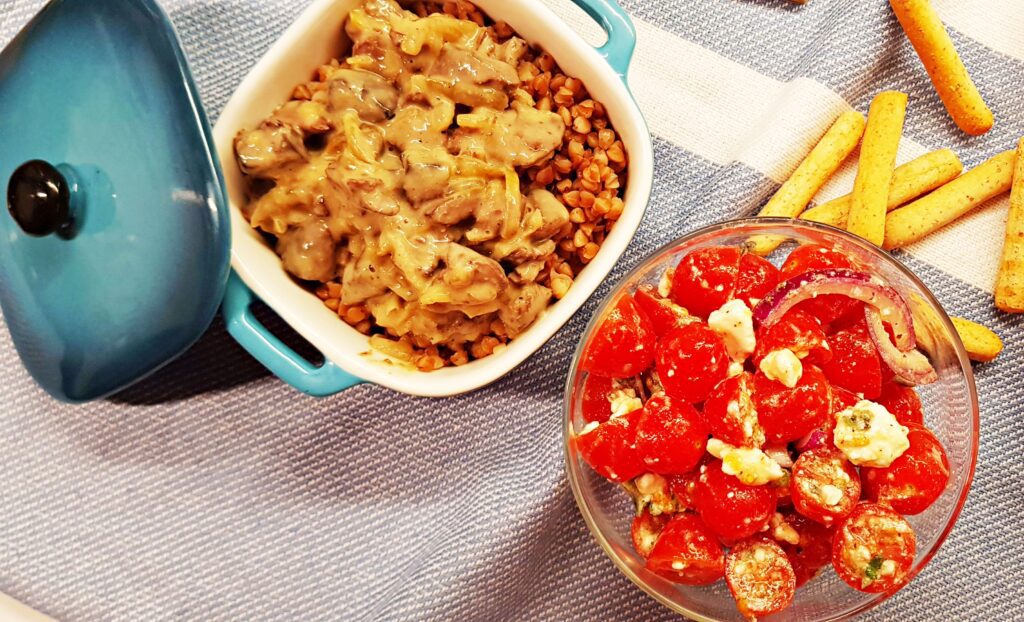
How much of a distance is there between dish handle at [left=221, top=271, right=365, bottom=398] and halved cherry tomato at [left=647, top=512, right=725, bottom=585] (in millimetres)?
472

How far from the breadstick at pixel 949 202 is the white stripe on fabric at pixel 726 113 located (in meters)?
0.06

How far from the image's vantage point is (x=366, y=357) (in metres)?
1.12

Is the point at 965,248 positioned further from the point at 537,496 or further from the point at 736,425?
the point at 537,496

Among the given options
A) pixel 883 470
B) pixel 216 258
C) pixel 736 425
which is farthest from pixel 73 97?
pixel 883 470

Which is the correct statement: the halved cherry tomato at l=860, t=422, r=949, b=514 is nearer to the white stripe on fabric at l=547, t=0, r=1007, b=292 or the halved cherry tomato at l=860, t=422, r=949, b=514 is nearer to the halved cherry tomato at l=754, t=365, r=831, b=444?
the halved cherry tomato at l=754, t=365, r=831, b=444

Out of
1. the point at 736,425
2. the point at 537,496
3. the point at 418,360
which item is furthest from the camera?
the point at 537,496

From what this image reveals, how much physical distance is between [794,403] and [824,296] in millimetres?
192

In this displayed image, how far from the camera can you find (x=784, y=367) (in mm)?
913

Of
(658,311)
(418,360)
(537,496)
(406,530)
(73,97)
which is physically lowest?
(406,530)

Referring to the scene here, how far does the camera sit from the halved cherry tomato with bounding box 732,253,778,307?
1.03 meters

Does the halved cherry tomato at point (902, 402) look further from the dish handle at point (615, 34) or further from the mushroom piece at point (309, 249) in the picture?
the mushroom piece at point (309, 249)

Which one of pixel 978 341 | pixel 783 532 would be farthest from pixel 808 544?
pixel 978 341

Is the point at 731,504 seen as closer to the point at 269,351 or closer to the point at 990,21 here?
the point at 269,351

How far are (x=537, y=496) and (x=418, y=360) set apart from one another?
1.08ft
